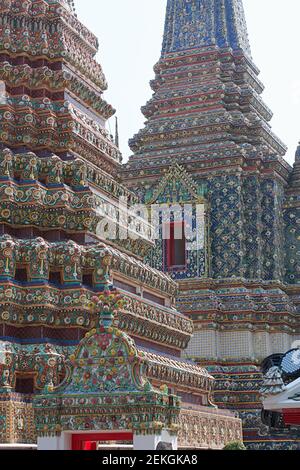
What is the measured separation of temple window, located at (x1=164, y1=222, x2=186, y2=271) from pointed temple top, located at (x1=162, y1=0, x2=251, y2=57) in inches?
280

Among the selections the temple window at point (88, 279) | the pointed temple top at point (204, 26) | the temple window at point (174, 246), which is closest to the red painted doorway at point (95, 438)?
the temple window at point (88, 279)

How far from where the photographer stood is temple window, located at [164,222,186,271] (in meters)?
30.4

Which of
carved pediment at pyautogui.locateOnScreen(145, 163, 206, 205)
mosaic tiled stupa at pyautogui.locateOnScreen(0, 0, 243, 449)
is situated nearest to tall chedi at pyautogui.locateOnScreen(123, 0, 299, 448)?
carved pediment at pyautogui.locateOnScreen(145, 163, 206, 205)

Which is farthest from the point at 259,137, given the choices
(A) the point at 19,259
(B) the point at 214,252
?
(A) the point at 19,259

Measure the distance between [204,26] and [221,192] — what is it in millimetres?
7040

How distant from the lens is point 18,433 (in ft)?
51.5

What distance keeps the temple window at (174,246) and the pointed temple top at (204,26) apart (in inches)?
280

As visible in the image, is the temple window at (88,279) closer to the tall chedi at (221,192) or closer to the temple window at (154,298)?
the temple window at (154,298)

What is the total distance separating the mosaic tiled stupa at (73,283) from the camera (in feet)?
47.0

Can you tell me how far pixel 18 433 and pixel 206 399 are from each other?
650 centimetres

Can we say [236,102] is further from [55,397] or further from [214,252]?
[55,397]

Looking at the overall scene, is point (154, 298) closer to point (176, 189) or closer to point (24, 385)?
point (24, 385)

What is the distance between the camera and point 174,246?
101ft

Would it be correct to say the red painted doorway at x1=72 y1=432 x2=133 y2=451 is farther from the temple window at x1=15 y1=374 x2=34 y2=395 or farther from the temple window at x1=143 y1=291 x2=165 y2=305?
the temple window at x1=143 y1=291 x2=165 y2=305
